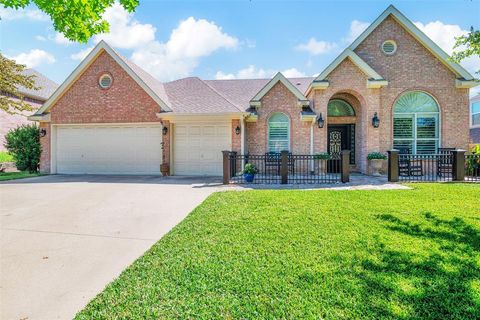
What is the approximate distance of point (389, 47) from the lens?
13.6 meters

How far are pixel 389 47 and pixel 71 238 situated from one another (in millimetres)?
15957

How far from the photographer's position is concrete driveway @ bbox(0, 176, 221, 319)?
2.87 m

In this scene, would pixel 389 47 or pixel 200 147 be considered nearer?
pixel 200 147

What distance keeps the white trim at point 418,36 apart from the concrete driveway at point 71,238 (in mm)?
12235

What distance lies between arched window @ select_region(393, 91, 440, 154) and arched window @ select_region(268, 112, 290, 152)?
5.68 m

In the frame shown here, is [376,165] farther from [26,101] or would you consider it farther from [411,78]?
[26,101]

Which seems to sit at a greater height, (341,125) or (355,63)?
(355,63)

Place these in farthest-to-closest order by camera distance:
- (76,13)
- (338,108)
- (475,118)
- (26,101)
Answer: (475,118) < (26,101) < (338,108) < (76,13)

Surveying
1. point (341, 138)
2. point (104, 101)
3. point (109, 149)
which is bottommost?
point (109, 149)

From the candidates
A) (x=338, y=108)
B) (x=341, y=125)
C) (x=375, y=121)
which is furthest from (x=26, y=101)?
(x=375, y=121)

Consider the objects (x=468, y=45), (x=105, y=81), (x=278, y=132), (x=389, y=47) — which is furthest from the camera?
(x=105, y=81)

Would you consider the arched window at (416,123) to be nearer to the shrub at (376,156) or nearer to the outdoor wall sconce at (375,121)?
the outdoor wall sconce at (375,121)

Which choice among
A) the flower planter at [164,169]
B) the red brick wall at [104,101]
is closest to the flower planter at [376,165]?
the flower planter at [164,169]

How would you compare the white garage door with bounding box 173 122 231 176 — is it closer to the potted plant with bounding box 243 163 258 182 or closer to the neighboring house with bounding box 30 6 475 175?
the neighboring house with bounding box 30 6 475 175
